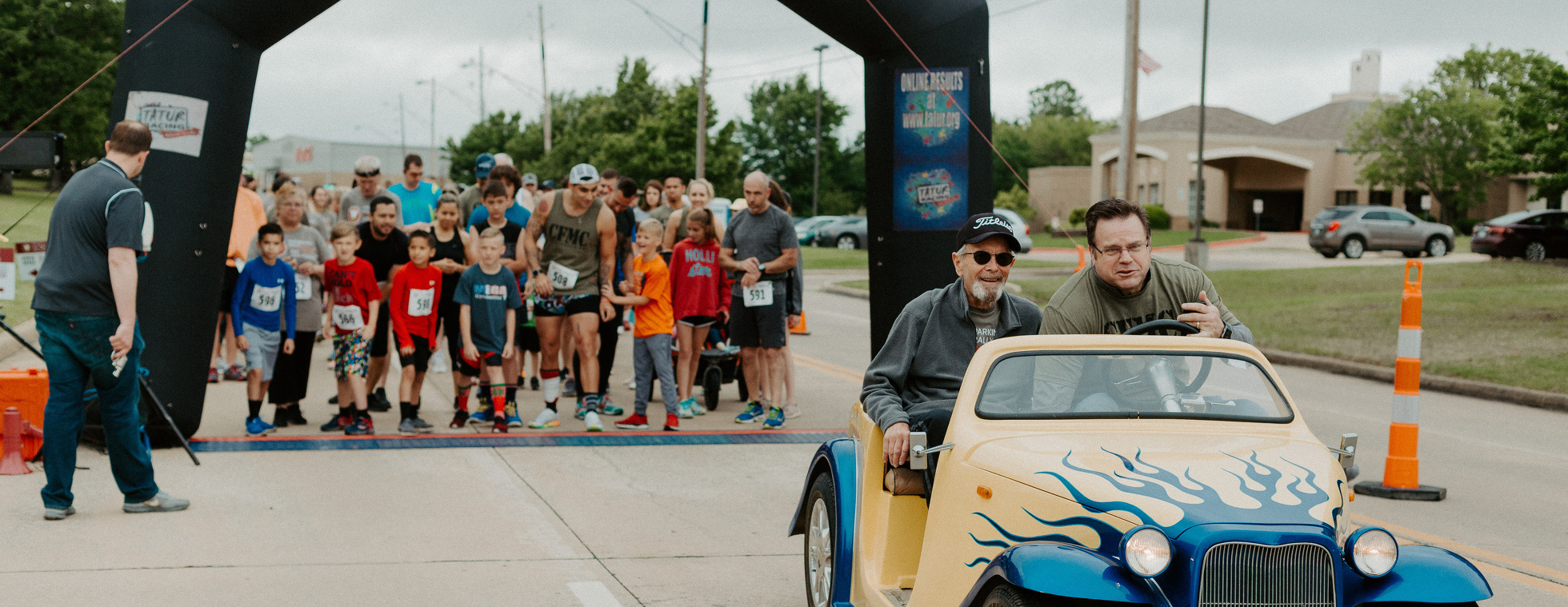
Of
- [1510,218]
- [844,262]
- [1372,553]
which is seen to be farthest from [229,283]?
[1510,218]

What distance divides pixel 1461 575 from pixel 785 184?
87.5m

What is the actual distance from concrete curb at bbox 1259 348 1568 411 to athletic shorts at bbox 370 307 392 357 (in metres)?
10.1

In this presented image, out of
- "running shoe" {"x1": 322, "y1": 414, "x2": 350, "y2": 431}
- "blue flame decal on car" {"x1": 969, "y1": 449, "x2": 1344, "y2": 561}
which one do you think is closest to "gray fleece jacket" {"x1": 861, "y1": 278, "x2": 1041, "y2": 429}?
"blue flame decal on car" {"x1": 969, "y1": 449, "x2": 1344, "y2": 561}

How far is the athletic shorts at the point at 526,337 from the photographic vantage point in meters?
11.6

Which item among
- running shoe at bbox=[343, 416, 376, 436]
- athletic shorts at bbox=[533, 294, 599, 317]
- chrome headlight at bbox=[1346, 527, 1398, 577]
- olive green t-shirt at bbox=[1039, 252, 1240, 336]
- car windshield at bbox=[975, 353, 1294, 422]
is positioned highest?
olive green t-shirt at bbox=[1039, 252, 1240, 336]

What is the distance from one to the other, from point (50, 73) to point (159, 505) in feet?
212

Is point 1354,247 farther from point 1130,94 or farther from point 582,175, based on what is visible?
point 582,175

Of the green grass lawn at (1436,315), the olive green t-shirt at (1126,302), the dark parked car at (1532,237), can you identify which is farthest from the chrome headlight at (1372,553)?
the dark parked car at (1532,237)

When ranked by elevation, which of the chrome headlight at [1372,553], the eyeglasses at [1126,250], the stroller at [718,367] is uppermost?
the eyeglasses at [1126,250]

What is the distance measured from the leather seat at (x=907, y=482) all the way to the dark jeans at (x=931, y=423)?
0.03 m

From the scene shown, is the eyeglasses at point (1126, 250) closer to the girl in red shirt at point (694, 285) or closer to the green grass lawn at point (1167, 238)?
the girl in red shirt at point (694, 285)

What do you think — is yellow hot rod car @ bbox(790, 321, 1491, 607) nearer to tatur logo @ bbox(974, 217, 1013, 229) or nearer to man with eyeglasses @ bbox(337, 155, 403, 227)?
tatur logo @ bbox(974, 217, 1013, 229)

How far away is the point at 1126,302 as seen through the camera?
4.85 metres

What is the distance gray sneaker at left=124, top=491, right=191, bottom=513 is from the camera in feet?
22.5
